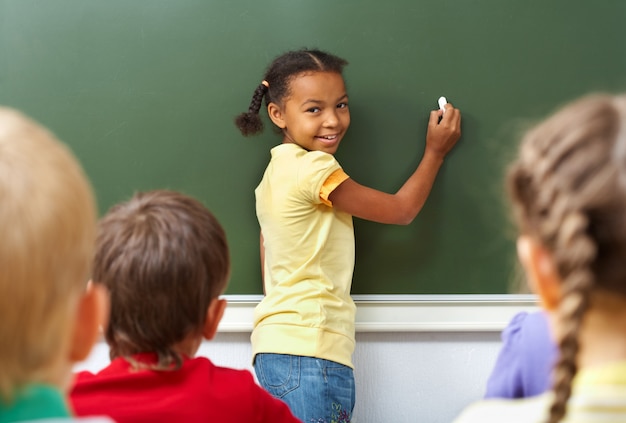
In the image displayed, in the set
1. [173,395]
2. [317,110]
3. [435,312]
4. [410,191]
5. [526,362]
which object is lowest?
[435,312]

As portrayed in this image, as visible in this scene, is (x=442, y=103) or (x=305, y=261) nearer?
(x=305, y=261)

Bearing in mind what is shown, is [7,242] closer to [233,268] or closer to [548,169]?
[548,169]

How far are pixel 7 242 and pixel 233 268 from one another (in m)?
1.73

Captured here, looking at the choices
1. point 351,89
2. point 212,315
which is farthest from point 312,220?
point 212,315

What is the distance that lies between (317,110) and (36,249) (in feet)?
5.25

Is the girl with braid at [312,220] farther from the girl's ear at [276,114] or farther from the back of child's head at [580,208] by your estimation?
the back of child's head at [580,208]

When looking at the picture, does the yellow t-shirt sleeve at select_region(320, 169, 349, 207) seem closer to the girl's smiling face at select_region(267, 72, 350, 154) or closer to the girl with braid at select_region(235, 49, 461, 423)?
the girl with braid at select_region(235, 49, 461, 423)

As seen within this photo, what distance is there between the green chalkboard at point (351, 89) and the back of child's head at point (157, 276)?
1.00m

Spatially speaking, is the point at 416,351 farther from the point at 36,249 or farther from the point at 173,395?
the point at 36,249

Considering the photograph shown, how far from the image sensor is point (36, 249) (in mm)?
700

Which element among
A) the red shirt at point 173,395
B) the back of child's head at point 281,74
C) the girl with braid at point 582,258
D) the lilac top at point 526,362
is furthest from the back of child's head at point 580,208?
the back of child's head at point 281,74

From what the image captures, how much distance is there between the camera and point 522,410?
0.87m

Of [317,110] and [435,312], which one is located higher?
[317,110]

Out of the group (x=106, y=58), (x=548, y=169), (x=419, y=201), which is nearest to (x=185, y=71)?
(x=106, y=58)
